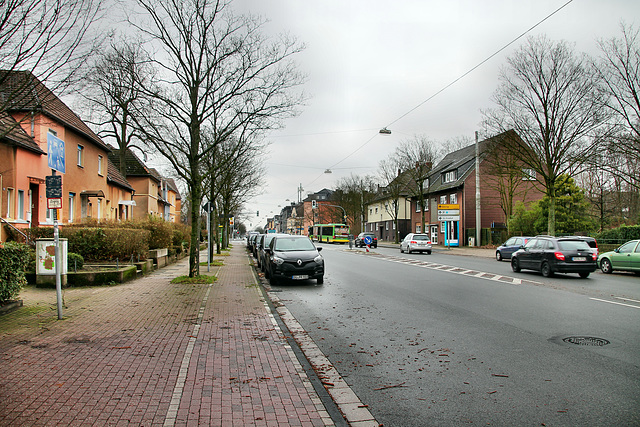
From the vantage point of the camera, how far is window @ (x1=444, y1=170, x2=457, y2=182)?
49562 mm

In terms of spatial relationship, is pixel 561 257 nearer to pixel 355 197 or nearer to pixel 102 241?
pixel 102 241

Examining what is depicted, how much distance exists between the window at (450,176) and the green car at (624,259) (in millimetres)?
31614

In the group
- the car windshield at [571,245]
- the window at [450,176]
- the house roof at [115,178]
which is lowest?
the car windshield at [571,245]

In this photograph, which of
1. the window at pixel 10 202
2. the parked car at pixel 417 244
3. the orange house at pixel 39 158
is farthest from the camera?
the parked car at pixel 417 244

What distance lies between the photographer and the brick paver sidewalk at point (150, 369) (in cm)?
397

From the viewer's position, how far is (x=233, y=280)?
15.3 m

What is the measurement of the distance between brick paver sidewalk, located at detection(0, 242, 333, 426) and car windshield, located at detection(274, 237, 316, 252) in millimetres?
5922

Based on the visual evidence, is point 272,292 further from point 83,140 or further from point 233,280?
point 83,140

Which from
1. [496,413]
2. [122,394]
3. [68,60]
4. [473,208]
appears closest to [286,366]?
[122,394]

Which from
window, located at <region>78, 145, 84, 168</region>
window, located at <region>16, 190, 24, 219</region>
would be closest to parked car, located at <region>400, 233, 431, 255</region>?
window, located at <region>78, 145, 84, 168</region>

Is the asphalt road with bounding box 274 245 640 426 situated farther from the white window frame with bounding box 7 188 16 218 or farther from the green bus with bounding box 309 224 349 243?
the green bus with bounding box 309 224 349 243

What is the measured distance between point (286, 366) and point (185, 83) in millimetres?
11264

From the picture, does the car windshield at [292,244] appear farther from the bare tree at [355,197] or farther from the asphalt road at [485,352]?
the bare tree at [355,197]

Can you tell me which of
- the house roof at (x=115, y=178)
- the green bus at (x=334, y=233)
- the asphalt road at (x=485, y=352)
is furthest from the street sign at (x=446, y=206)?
the asphalt road at (x=485, y=352)
